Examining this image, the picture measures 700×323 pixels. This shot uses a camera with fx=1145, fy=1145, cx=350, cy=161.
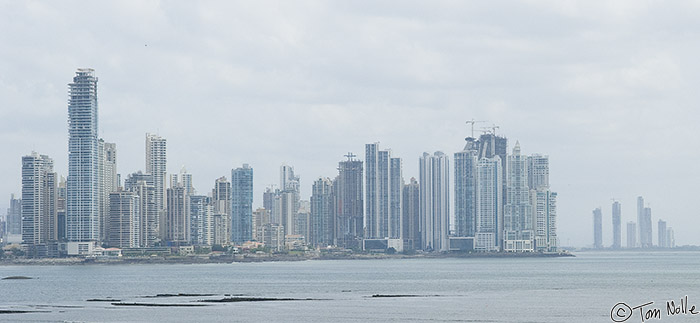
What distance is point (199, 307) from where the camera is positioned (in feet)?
357

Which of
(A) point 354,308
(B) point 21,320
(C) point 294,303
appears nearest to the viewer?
(B) point 21,320

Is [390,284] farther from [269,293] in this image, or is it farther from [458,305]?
[458,305]

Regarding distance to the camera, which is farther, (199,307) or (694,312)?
(199,307)

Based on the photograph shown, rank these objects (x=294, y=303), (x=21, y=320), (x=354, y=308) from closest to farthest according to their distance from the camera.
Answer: (x=21, y=320), (x=354, y=308), (x=294, y=303)

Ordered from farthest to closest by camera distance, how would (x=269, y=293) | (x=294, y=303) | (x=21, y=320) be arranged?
(x=269, y=293)
(x=294, y=303)
(x=21, y=320)

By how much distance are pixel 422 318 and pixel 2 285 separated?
9146 centimetres

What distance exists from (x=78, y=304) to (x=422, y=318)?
40.0 meters

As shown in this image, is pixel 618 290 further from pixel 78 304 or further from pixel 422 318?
pixel 78 304

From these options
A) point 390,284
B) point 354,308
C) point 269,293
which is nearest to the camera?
point 354,308

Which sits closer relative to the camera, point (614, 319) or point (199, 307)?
point (614, 319)

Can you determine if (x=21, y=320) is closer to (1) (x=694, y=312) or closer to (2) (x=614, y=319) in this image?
(2) (x=614, y=319)

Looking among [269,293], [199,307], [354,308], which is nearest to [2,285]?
[269,293]

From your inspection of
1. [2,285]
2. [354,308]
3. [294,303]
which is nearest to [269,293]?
[294,303]

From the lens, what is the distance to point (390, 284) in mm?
162250
